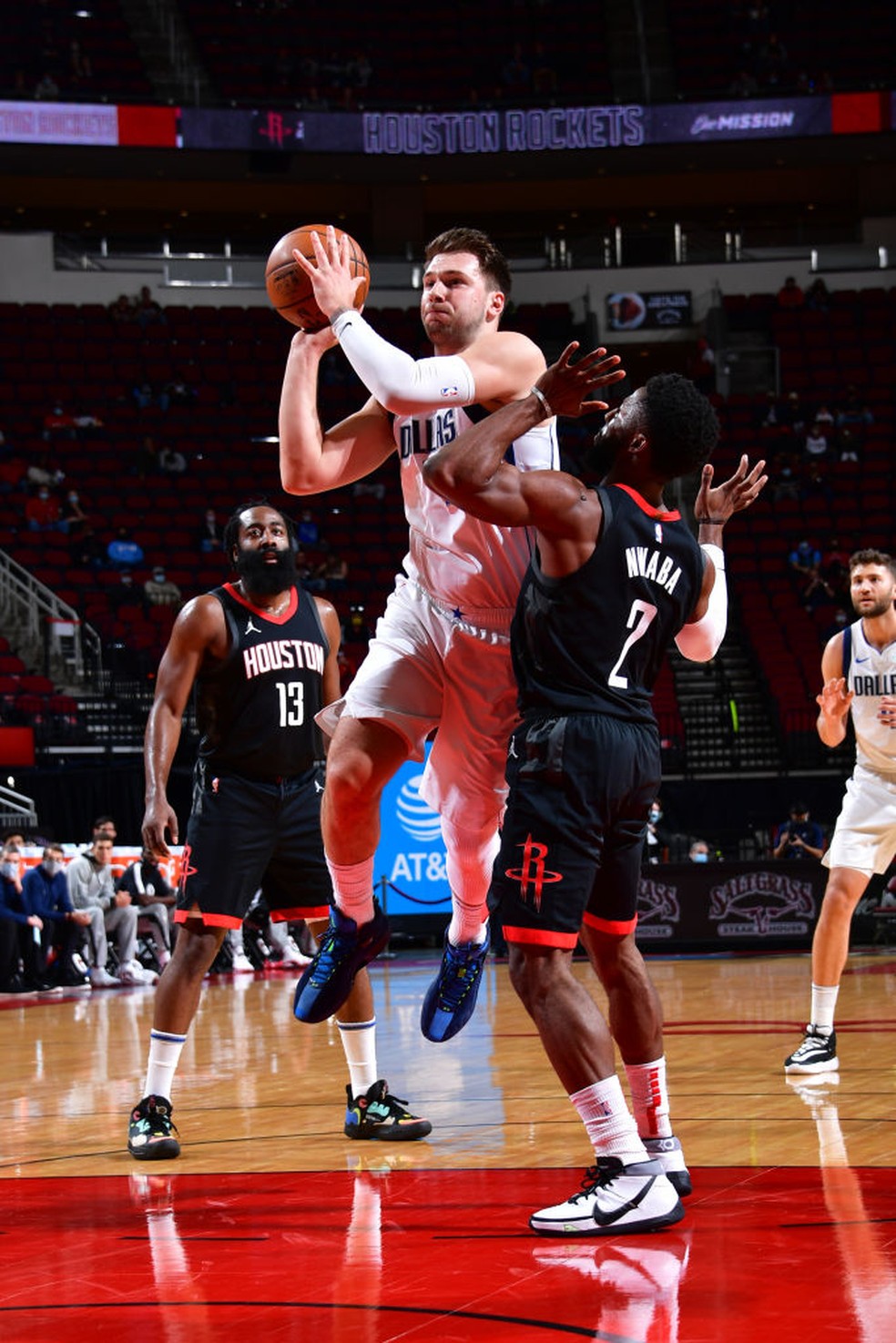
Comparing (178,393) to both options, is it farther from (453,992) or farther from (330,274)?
(453,992)

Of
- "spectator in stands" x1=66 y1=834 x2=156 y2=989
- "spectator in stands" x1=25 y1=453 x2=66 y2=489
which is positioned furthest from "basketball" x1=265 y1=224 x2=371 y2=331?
"spectator in stands" x1=25 y1=453 x2=66 y2=489

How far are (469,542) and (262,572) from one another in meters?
1.71

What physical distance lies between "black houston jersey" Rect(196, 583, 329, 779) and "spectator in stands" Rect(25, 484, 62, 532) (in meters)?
15.4

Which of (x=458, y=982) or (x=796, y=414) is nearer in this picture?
(x=458, y=982)

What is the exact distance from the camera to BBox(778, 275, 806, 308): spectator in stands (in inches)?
992

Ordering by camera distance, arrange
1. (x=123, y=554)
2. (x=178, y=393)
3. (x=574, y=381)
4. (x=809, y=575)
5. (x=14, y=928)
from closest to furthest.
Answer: (x=574, y=381), (x=14, y=928), (x=123, y=554), (x=809, y=575), (x=178, y=393)

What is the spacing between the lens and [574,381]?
3906 millimetres

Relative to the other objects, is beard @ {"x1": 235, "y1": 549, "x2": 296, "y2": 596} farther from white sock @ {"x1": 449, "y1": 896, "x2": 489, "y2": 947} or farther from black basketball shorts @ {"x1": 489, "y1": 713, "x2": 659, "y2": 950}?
black basketball shorts @ {"x1": 489, "y1": 713, "x2": 659, "y2": 950}

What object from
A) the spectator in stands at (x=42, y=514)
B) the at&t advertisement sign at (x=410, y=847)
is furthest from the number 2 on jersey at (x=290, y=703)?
the spectator in stands at (x=42, y=514)

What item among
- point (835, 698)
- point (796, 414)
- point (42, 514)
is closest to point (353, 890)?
point (835, 698)

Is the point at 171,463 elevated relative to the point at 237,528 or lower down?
elevated

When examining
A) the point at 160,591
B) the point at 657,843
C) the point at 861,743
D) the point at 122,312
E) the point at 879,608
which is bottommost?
the point at 657,843

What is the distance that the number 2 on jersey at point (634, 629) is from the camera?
4.04 m

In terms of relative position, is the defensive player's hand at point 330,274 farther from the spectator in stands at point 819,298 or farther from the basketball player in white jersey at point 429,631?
the spectator in stands at point 819,298
